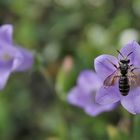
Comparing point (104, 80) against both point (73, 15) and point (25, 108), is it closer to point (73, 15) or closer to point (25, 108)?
point (25, 108)

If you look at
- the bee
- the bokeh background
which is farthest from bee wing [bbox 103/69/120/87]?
the bokeh background

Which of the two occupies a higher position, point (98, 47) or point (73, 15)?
point (73, 15)

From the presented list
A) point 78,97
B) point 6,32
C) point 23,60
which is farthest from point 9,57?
point 78,97

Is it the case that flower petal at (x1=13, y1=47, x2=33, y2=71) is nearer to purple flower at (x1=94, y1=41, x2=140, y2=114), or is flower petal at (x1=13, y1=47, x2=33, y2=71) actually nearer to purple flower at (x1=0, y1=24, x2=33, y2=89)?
purple flower at (x1=0, y1=24, x2=33, y2=89)

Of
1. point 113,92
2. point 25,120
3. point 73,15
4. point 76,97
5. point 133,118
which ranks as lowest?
point 113,92

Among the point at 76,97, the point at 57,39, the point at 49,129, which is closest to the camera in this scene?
the point at 76,97

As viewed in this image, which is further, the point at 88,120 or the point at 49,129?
the point at 49,129

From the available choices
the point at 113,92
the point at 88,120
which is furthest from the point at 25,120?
the point at 113,92
